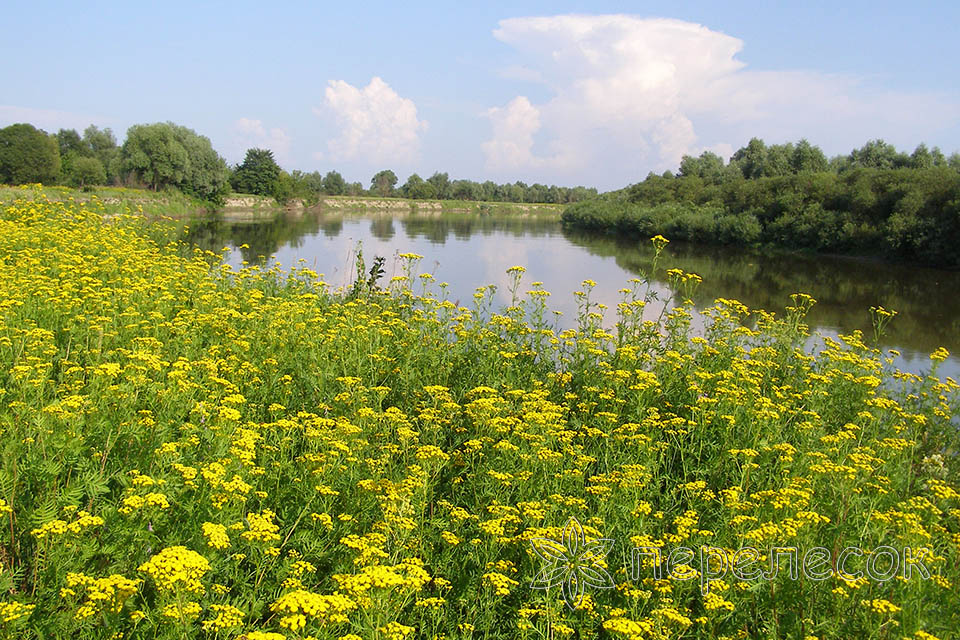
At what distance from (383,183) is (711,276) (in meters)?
128

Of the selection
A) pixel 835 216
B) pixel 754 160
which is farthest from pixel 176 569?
pixel 754 160

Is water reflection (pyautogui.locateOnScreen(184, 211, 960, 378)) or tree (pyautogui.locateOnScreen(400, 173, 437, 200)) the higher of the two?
tree (pyautogui.locateOnScreen(400, 173, 437, 200))

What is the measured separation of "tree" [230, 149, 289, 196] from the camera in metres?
85.3

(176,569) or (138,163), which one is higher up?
(138,163)

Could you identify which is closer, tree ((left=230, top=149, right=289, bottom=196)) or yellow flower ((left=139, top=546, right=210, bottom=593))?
yellow flower ((left=139, top=546, right=210, bottom=593))

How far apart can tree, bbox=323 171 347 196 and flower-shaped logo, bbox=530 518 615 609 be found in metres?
128

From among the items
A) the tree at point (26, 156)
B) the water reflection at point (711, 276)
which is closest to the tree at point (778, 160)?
the water reflection at point (711, 276)

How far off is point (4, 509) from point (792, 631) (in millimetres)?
4071

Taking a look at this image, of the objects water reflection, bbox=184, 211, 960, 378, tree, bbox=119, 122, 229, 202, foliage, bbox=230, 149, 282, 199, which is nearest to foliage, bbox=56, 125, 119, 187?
tree, bbox=119, 122, 229, 202

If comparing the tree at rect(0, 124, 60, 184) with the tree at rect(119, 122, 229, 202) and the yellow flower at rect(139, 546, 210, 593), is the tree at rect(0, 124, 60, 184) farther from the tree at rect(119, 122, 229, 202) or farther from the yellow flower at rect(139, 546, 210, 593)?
the yellow flower at rect(139, 546, 210, 593)

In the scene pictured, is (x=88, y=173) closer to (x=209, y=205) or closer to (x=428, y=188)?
(x=209, y=205)

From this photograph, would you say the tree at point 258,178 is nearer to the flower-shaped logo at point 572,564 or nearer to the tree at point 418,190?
the tree at point 418,190

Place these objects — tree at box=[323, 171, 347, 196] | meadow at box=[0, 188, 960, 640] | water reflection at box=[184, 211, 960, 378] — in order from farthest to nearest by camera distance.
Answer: tree at box=[323, 171, 347, 196]
water reflection at box=[184, 211, 960, 378]
meadow at box=[0, 188, 960, 640]

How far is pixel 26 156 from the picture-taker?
2203 inches
